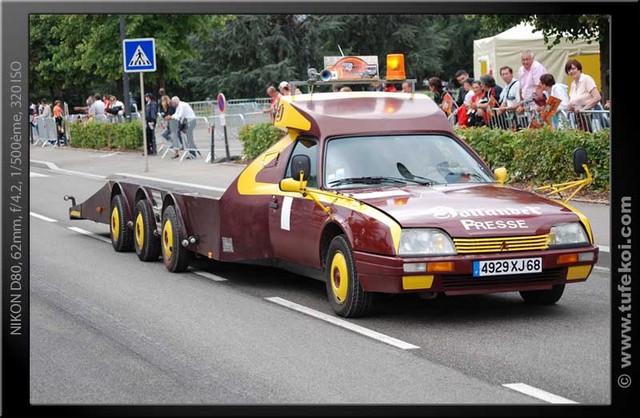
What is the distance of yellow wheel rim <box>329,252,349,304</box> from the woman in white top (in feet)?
5.84

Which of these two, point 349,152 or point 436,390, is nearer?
point 436,390

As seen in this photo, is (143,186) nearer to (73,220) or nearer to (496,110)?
(73,220)

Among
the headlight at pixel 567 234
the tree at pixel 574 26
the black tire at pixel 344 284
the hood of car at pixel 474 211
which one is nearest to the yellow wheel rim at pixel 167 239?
the black tire at pixel 344 284

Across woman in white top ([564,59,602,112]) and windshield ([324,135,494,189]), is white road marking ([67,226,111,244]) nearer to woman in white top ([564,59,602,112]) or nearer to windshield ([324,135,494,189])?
windshield ([324,135,494,189])

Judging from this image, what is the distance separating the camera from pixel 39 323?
13.3ft

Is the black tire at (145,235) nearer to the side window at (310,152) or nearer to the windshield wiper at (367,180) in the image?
the side window at (310,152)

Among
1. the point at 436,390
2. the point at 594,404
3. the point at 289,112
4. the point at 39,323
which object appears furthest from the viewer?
the point at 289,112

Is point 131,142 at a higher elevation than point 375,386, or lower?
higher

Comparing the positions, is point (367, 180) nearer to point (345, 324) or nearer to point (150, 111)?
point (345, 324)

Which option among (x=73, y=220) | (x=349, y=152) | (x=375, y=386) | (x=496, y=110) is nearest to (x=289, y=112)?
(x=349, y=152)

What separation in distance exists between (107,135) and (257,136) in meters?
8.37

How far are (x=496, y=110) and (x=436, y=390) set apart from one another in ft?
18.9

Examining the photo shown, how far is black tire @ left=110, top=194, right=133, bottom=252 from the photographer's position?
10.7 m

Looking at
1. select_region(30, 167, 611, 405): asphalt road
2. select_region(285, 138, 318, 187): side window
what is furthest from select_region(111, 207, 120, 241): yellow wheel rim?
select_region(285, 138, 318, 187): side window
